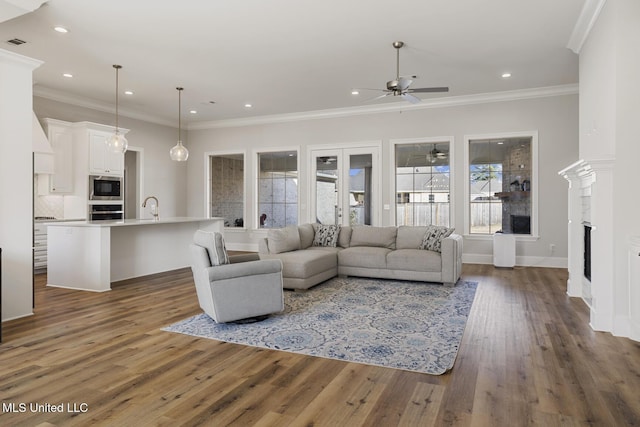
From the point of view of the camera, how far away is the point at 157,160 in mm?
9273

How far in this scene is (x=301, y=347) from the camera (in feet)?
10.4

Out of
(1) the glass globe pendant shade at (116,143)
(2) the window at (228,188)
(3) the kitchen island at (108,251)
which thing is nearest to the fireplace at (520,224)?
(3) the kitchen island at (108,251)

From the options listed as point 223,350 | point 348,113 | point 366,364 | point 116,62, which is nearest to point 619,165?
point 366,364

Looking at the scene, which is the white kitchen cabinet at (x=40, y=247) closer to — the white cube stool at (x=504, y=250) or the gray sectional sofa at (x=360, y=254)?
the gray sectional sofa at (x=360, y=254)

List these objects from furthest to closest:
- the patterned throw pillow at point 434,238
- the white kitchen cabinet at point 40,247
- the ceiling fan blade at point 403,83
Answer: the white kitchen cabinet at point 40,247 < the patterned throw pillow at point 434,238 < the ceiling fan blade at point 403,83

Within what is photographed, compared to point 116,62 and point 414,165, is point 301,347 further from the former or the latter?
point 414,165

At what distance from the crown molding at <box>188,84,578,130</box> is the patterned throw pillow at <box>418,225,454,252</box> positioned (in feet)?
9.54

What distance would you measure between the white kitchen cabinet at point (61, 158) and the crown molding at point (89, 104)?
579mm

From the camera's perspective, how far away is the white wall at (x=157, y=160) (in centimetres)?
820

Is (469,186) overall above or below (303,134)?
below

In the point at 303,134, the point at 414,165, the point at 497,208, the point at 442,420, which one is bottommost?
the point at 442,420

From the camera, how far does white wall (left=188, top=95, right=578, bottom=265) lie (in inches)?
275

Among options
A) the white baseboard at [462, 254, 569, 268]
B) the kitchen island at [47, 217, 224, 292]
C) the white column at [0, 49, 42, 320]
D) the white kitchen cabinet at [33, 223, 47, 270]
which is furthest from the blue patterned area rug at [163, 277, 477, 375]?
the white kitchen cabinet at [33, 223, 47, 270]

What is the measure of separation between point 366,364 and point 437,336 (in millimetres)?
891
